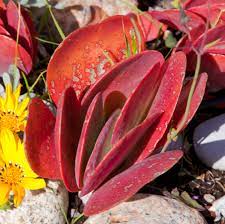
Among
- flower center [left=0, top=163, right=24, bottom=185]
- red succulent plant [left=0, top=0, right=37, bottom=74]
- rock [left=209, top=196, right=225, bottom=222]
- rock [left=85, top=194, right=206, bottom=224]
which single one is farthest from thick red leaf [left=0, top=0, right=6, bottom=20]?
rock [left=209, top=196, right=225, bottom=222]

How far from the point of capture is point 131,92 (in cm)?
151

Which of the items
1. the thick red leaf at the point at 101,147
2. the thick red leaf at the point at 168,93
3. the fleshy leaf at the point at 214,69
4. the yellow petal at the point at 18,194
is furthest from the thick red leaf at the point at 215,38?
the yellow petal at the point at 18,194

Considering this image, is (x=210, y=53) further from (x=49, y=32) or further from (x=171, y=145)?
(x=49, y=32)

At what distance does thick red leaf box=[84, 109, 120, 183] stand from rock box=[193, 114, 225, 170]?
12.2 inches

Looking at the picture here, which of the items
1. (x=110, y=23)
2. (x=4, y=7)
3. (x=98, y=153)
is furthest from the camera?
(x=4, y=7)

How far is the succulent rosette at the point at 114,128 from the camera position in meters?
1.41

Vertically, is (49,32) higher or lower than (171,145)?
higher

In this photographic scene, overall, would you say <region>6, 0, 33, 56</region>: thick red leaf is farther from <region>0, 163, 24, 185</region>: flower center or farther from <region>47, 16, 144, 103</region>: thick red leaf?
<region>0, 163, 24, 185</region>: flower center

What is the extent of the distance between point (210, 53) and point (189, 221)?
384 mm

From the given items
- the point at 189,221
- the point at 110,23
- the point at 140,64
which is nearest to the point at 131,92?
the point at 140,64

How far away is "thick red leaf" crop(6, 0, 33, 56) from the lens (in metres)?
1.67

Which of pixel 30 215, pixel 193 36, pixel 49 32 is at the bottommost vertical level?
pixel 30 215

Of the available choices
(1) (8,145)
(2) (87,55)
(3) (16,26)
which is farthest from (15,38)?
(1) (8,145)

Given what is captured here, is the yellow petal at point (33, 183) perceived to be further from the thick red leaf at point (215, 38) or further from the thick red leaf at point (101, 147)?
the thick red leaf at point (215, 38)
